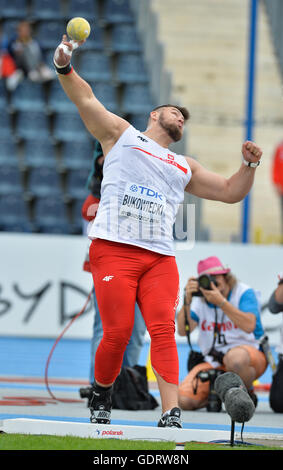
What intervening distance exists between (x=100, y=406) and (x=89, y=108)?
5.94ft

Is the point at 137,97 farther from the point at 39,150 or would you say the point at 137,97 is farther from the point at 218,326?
the point at 218,326

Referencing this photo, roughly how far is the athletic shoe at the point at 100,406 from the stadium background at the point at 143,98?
9.92 metres

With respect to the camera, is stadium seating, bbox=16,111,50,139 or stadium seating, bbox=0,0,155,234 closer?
stadium seating, bbox=0,0,155,234

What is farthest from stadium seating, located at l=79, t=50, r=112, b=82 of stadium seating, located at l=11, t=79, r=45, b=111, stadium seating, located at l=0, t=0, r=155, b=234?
stadium seating, located at l=11, t=79, r=45, b=111

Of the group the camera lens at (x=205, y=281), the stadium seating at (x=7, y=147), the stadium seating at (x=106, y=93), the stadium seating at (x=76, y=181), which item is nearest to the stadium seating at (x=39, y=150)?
the stadium seating at (x=7, y=147)

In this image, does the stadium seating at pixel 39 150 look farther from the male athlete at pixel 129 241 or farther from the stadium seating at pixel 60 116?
the male athlete at pixel 129 241

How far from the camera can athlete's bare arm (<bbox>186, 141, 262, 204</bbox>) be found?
6059 millimetres

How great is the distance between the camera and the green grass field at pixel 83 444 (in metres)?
4.67

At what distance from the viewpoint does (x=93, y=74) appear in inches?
800

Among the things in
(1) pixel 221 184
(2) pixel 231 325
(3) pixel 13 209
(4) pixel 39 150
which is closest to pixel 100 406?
(1) pixel 221 184

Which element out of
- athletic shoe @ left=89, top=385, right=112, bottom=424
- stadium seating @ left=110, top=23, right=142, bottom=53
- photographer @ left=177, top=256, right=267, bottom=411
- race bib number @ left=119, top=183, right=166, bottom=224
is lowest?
athletic shoe @ left=89, top=385, right=112, bottom=424

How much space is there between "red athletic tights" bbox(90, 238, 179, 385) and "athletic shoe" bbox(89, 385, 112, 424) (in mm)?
197

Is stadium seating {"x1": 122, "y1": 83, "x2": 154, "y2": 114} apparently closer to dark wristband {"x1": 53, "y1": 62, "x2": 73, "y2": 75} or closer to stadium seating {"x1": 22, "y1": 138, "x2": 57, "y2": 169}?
stadium seating {"x1": 22, "y1": 138, "x2": 57, "y2": 169}

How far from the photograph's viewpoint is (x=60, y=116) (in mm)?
19578
